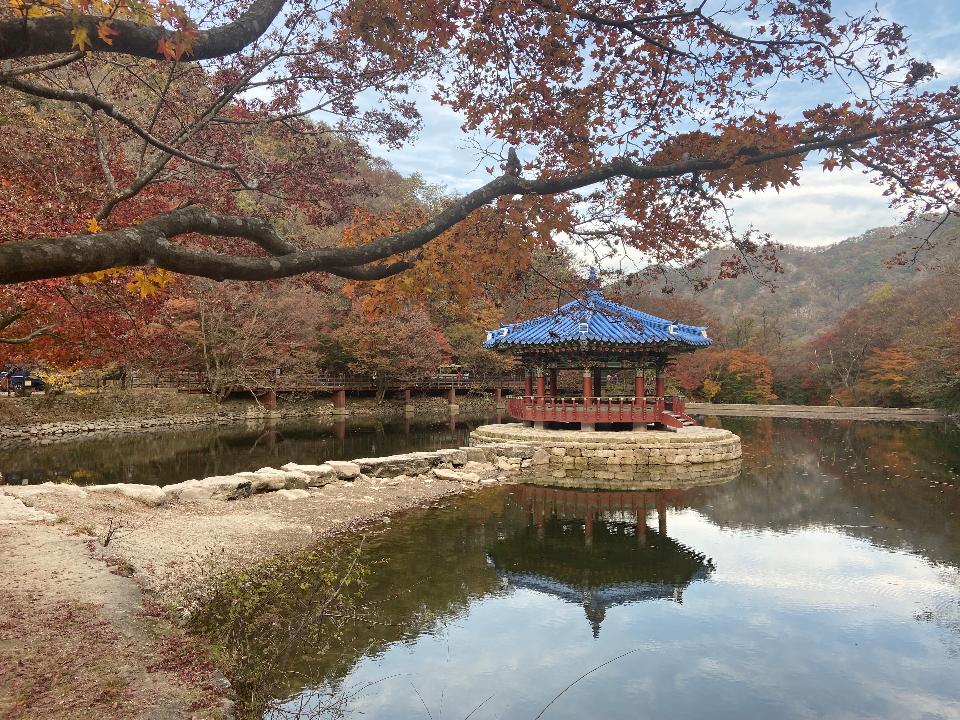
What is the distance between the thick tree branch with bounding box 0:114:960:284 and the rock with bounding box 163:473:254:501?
22.6 feet

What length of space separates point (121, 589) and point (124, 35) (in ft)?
14.5

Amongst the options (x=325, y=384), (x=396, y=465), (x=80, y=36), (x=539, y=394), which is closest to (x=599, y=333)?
(x=539, y=394)

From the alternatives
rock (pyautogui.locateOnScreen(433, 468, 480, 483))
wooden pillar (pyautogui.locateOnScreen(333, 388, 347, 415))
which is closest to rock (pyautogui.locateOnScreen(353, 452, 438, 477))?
rock (pyautogui.locateOnScreen(433, 468, 480, 483))

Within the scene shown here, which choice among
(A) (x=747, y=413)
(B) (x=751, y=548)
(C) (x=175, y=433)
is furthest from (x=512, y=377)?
(B) (x=751, y=548)

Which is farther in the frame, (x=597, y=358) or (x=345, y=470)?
(x=597, y=358)

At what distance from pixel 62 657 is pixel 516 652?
12.2ft

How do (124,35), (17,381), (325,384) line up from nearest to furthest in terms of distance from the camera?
(124,35)
(17,381)
(325,384)

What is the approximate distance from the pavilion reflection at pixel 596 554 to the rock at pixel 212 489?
447 centimetres

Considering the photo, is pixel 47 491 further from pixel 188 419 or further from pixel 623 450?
pixel 188 419

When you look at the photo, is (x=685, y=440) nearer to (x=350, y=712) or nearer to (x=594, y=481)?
(x=594, y=481)

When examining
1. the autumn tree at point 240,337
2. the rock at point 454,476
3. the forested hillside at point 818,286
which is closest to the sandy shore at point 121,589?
the rock at point 454,476

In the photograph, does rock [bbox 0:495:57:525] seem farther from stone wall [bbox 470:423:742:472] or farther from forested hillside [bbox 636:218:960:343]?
forested hillside [bbox 636:218:960:343]

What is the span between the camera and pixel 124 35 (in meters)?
3.55

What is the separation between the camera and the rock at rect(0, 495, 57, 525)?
6.98 metres
